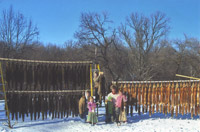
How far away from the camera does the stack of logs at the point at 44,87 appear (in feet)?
28.2

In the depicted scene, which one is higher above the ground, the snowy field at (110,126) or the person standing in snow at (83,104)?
the person standing in snow at (83,104)

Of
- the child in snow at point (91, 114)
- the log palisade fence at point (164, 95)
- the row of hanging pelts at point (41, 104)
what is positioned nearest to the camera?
the row of hanging pelts at point (41, 104)

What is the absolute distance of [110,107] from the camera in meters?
9.35

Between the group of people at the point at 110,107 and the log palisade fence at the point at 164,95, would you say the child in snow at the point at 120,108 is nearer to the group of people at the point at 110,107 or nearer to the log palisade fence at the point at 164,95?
the group of people at the point at 110,107

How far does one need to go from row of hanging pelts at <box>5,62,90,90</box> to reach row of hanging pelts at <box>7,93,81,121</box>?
1.10ft

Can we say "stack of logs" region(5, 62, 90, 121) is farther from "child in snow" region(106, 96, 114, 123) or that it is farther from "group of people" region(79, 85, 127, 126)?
"child in snow" region(106, 96, 114, 123)

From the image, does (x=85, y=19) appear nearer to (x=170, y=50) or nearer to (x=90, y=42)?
(x=90, y=42)

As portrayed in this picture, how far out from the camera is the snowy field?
821 centimetres

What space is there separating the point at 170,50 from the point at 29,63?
115 feet

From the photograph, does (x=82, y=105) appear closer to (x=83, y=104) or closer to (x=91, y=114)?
(x=83, y=104)

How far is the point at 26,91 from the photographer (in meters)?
8.71

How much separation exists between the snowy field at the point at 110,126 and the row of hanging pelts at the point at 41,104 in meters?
0.42

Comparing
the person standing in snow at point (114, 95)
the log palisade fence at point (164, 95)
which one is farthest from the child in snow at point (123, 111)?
the log palisade fence at point (164, 95)

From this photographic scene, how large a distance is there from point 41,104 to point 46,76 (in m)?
1.18
